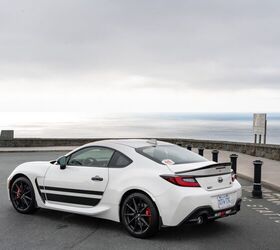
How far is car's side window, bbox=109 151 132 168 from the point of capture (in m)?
6.66

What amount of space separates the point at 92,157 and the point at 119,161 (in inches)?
26.6

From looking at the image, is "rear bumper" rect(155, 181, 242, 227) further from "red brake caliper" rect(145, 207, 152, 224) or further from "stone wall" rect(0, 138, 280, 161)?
"stone wall" rect(0, 138, 280, 161)

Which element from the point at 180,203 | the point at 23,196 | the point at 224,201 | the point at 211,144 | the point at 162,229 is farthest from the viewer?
the point at 211,144

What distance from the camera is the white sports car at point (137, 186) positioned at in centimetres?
602

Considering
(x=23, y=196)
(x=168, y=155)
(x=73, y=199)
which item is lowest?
(x=23, y=196)

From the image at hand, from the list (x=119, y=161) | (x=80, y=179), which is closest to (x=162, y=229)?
(x=119, y=161)

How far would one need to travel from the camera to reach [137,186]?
6238 mm

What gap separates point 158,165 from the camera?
6352 mm

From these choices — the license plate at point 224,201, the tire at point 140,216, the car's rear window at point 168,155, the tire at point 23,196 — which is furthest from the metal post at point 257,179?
the tire at point 23,196

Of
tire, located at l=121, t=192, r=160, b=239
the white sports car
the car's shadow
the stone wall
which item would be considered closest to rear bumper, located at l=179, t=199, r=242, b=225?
the white sports car

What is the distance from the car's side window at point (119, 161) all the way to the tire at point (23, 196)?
1.80 metres

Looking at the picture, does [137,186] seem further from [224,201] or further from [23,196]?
[23,196]

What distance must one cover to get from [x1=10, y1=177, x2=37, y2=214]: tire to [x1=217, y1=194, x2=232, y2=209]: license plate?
3.29 meters

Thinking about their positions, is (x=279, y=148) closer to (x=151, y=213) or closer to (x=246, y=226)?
(x=246, y=226)
